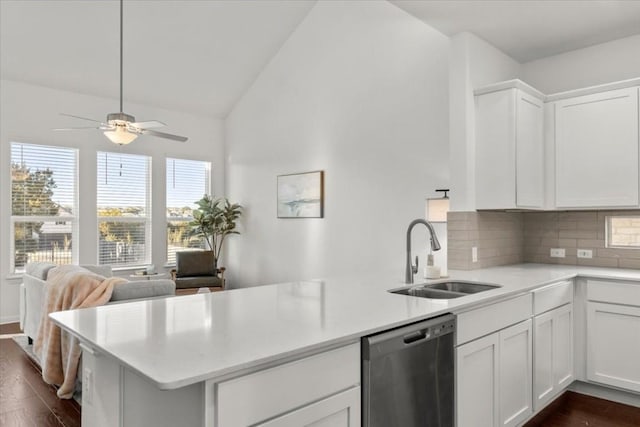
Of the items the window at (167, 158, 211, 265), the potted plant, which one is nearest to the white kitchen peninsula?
the potted plant

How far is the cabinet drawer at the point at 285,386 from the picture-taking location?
1177mm

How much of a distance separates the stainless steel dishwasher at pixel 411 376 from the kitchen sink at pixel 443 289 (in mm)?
505

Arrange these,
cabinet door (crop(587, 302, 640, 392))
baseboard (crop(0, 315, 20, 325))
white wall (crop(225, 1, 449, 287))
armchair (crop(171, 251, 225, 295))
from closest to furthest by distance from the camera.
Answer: cabinet door (crop(587, 302, 640, 392)) → white wall (crop(225, 1, 449, 287)) → baseboard (crop(0, 315, 20, 325)) → armchair (crop(171, 251, 225, 295))

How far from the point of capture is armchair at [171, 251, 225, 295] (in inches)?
252

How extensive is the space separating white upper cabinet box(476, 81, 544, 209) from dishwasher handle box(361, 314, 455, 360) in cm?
166

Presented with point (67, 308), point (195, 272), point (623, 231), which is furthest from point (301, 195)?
point (623, 231)

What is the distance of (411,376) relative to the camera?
5.85 feet

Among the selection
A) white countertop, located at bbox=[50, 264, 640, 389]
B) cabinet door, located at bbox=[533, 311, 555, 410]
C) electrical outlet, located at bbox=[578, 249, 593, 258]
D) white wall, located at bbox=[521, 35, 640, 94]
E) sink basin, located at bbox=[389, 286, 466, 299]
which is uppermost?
white wall, located at bbox=[521, 35, 640, 94]

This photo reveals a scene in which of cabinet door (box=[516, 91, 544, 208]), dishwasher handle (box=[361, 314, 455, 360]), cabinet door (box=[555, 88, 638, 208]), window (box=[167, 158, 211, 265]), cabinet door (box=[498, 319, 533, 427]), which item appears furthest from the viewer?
window (box=[167, 158, 211, 265])

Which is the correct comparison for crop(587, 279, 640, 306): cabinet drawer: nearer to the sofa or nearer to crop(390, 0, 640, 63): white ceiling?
crop(390, 0, 640, 63): white ceiling

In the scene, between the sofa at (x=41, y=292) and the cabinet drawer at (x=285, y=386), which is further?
the sofa at (x=41, y=292)

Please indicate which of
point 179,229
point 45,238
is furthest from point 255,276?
point 45,238

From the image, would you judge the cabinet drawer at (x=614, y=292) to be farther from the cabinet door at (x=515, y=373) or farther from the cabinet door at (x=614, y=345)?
the cabinet door at (x=515, y=373)

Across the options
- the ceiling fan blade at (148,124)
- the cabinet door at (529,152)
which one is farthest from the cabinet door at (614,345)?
the ceiling fan blade at (148,124)
